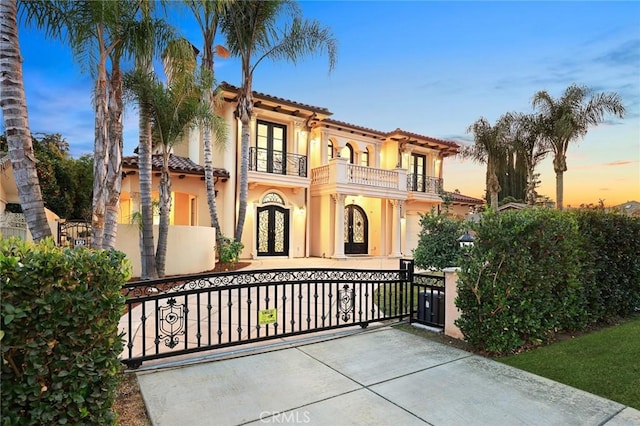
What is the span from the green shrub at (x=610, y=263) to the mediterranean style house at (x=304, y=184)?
11454 mm

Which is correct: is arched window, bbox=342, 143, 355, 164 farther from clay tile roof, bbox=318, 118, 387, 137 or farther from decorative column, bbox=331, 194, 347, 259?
decorative column, bbox=331, 194, 347, 259

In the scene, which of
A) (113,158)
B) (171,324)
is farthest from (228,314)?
(113,158)

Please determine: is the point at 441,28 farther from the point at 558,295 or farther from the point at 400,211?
the point at 400,211

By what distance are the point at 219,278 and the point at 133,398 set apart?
78.3 inches

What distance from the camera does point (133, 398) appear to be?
342cm

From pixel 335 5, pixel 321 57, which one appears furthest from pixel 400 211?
pixel 335 5

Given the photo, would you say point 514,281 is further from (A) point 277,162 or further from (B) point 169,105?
(A) point 277,162

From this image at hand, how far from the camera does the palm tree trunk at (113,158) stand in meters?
6.79

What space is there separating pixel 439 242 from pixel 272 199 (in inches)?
369

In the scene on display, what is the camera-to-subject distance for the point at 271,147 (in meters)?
16.7

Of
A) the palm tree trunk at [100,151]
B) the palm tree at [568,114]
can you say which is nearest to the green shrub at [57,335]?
the palm tree trunk at [100,151]

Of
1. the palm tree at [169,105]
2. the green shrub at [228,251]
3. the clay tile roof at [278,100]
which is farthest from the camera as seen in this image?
the clay tile roof at [278,100]

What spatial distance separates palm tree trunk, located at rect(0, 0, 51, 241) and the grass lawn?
6.60 meters

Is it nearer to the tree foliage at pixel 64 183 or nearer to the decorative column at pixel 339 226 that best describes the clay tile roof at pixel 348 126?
the decorative column at pixel 339 226
